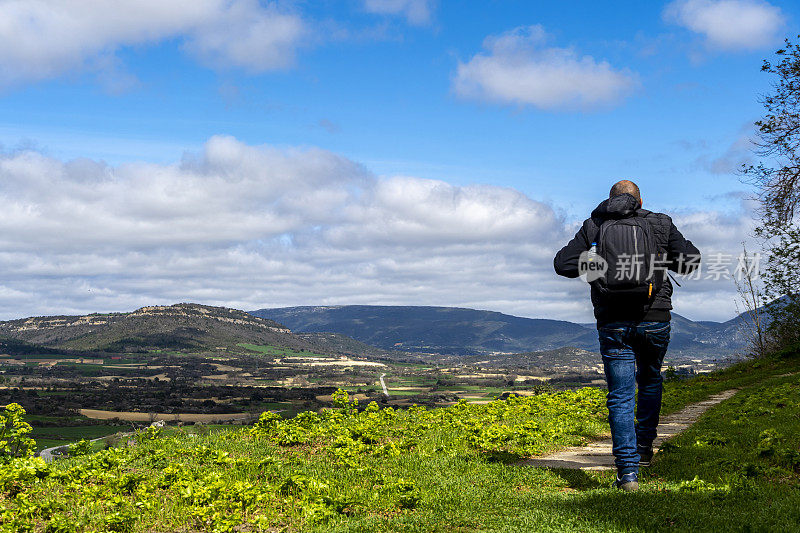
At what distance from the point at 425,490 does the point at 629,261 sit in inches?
167

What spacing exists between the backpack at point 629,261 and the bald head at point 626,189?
0.36 metres

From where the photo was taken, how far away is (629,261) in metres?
7.92

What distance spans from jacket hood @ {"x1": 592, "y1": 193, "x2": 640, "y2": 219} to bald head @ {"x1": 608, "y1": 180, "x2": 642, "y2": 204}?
139 millimetres

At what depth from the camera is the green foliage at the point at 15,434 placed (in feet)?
36.4

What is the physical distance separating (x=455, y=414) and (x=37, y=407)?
143 m

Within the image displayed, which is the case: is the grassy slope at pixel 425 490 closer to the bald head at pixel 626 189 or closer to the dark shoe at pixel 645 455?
the dark shoe at pixel 645 455

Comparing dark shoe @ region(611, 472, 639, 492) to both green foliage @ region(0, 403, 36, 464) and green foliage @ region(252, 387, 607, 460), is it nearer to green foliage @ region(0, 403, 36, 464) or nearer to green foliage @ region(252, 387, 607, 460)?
green foliage @ region(252, 387, 607, 460)

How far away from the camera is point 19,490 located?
9.27 metres

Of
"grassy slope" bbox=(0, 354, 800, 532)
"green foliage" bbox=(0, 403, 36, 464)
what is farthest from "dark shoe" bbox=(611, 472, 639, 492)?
"green foliage" bbox=(0, 403, 36, 464)

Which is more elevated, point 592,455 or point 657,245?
point 657,245

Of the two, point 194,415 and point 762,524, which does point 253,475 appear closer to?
point 762,524

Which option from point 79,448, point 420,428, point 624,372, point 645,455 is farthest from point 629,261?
point 79,448

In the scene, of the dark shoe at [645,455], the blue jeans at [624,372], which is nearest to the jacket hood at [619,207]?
the blue jeans at [624,372]

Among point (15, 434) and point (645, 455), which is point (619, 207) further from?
point (15, 434)
